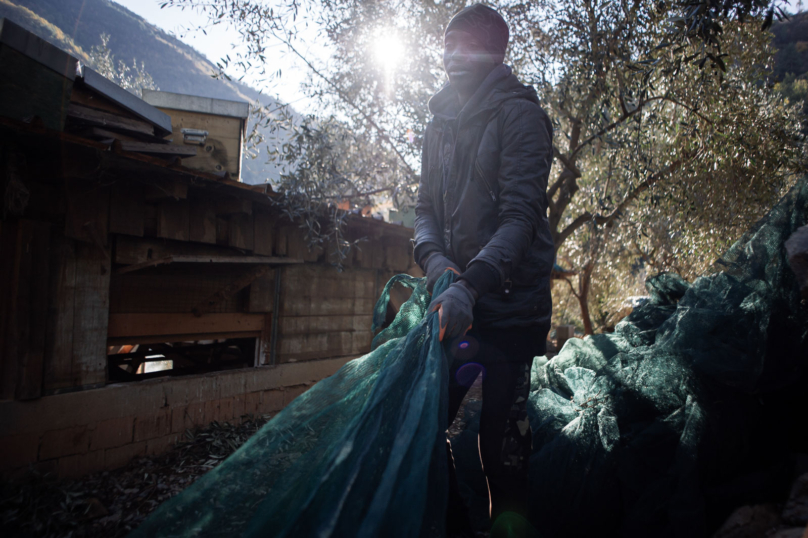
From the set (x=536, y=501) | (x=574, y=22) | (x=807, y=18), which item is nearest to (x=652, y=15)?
(x=574, y=22)

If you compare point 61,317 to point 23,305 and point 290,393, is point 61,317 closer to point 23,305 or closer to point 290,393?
point 23,305

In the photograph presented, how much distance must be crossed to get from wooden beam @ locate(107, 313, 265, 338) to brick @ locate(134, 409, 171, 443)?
87cm

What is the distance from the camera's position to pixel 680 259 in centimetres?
748

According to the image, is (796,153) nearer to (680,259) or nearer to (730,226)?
(730,226)

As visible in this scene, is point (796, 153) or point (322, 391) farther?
point (796, 153)

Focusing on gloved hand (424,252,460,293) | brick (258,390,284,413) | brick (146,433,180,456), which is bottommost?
brick (146,433,180,456)

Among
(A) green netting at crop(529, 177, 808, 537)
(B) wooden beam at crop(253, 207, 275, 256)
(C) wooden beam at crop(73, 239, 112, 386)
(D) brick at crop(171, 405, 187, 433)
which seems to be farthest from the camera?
(B) wooden beam at crop(253, 207, 275, 256)

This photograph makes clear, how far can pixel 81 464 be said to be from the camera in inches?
155

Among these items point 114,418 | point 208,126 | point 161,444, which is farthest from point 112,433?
point 208,126

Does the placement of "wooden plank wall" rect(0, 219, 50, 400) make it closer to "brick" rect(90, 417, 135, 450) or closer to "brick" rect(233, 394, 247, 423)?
"brick" rect(90, 417, 135, 450)

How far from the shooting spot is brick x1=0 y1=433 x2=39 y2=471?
3518 mm

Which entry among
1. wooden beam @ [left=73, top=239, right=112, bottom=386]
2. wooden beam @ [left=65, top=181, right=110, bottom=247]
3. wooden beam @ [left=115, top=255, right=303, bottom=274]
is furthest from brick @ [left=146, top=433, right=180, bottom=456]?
wooden beam @ [left=65, top=181, right=110, bottom=247]

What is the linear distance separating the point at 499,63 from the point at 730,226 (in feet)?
18.2

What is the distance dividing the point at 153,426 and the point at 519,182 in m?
4.57
